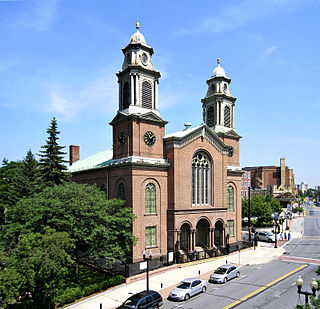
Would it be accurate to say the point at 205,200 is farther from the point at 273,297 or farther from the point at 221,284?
the point at 273,297

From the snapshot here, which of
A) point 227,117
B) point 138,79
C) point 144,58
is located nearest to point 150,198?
point 138,79

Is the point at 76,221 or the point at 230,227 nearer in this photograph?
the point at 76,221

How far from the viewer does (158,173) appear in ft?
98.9

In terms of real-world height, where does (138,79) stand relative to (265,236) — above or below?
above

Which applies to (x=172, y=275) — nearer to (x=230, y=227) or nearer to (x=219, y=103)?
(x=230, y=227)

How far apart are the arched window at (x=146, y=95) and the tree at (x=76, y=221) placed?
11.7m

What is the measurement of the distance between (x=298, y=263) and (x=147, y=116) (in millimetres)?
22834

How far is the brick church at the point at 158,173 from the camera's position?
28.9 meters

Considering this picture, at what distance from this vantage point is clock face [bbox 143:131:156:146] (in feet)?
98.4

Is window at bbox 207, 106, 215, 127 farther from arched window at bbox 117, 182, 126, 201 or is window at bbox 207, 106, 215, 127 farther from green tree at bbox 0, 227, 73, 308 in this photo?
green tree at bbox 0, 227, 73, 308

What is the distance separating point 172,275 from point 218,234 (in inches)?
Result: 449

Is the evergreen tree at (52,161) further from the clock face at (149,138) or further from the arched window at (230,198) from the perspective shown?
the arched window at (230,198)

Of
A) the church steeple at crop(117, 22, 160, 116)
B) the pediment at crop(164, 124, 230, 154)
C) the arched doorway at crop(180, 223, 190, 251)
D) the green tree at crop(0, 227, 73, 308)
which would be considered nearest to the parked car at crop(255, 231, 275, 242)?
the pediment at crop(164, 124, 230, 154)

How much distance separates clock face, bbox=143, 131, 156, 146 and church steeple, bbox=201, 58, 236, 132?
11.9 metres
